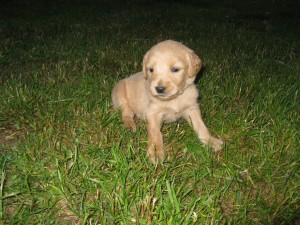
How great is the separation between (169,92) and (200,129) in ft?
2.08

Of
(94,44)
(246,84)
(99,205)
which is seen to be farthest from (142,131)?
(94,44)

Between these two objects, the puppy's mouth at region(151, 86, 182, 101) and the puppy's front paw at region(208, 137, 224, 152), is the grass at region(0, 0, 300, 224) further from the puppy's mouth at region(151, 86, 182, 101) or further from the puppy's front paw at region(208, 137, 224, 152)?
the puppy's mouth at region(151, 86, 182, 101)

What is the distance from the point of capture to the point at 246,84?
487cm

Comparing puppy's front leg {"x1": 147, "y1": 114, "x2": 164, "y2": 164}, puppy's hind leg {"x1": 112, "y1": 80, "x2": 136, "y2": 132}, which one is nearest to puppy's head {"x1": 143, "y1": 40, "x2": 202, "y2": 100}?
puppy's front leg {"x1": 147, "y1": 114, "x2": 164, "y2": 164}

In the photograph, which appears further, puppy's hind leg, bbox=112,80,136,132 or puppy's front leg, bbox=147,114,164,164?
puppy's hind leg, bbox=112,80,136,132

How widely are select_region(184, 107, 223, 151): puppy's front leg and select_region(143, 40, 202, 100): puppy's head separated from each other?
34 centimetres

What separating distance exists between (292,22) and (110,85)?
982 cm

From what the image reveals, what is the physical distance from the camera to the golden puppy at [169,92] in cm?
320

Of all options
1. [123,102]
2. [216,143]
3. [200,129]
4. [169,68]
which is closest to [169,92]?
[169,68]

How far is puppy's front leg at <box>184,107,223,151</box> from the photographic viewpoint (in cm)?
325

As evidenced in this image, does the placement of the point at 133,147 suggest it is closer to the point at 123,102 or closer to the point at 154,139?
the point at 154,139

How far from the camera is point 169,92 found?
3189 millimetres

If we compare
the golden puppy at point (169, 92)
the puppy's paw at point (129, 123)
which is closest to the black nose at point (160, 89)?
the golden puppy at point (169, 92)

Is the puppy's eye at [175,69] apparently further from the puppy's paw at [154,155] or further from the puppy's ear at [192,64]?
the puppy's paw at [154,155]
